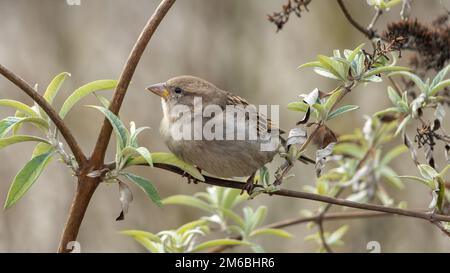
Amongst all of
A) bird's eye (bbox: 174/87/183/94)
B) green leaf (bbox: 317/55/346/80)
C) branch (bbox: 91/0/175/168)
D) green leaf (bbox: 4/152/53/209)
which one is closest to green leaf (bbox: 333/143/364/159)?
bird's eye (bbox: 174/87/183/94)

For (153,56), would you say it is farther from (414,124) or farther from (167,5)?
(167,5)

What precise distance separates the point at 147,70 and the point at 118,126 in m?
4.49

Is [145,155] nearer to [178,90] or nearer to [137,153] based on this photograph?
[137,153]

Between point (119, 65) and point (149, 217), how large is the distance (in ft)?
4.81

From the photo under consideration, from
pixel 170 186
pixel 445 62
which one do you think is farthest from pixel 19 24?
pixel 445 62

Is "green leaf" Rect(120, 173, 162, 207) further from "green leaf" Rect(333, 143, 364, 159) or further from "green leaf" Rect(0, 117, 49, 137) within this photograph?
"green leaf" Rect(333, 143, 364, 159)

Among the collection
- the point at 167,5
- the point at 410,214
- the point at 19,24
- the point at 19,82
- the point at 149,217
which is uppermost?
the point at 19,24

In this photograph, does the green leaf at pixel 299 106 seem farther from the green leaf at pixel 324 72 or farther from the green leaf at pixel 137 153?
the green leaf at pixel 137 153

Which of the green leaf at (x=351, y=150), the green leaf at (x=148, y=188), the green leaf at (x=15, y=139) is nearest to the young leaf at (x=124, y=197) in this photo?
the green leaf at (x=148, y=188)

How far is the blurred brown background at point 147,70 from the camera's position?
5.95 metres

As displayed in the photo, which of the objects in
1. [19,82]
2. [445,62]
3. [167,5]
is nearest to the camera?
[19,82]

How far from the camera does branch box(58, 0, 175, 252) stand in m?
1.80

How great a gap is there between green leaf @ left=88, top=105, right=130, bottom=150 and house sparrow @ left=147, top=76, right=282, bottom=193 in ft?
1.89
